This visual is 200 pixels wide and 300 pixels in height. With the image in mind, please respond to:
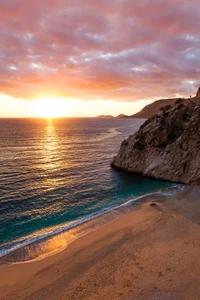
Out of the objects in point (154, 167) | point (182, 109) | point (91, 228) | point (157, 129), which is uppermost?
point (182, 109)

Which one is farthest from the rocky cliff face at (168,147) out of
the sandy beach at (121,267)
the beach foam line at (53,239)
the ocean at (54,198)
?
the sandy beach at (121,267)

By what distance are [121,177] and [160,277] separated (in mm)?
26881

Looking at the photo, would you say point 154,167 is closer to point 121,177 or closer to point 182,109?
point 121,177

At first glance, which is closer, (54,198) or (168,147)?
(54,198)

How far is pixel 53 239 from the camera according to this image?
20062 millimetres

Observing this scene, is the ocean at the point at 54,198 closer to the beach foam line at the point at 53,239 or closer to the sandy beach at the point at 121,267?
the beach foam line at the point at 53,239

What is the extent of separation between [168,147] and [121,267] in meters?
29.3

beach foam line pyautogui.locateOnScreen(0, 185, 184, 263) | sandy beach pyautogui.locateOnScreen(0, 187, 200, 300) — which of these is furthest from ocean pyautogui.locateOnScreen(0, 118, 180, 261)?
sandy beach pyautogui.locateOnScreen(0, 187, 200, 300)

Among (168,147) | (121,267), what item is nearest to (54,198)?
(121,267)

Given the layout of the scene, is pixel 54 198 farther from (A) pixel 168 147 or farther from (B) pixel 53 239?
(A) pixel 168 147

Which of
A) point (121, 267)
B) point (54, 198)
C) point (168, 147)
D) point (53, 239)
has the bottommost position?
point (53, 239)

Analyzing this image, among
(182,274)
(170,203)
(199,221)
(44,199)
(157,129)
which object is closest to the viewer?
(182,274)

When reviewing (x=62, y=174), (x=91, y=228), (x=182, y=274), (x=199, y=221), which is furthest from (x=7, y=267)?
(x=62, y=174)

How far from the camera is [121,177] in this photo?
40.5 m
